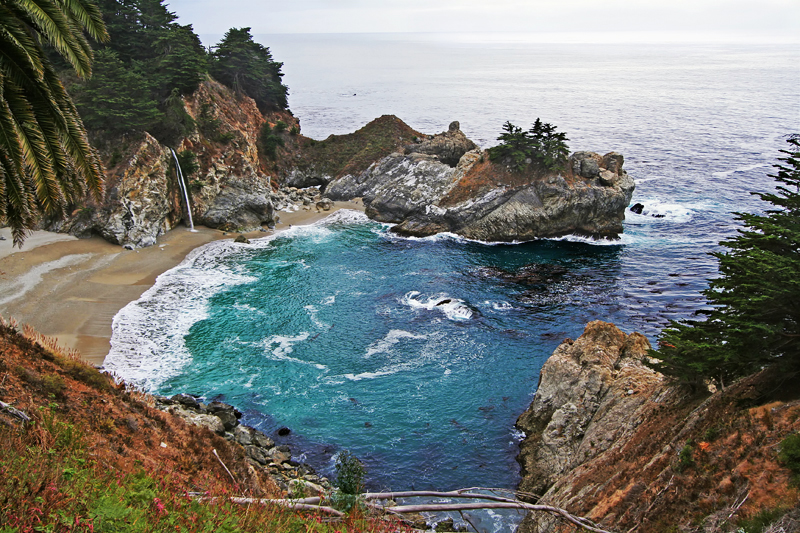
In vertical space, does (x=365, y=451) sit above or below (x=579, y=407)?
below

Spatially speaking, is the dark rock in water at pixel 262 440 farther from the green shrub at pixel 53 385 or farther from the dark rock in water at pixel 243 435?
the green shrub at pixel 53 385

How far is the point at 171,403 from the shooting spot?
2834cm

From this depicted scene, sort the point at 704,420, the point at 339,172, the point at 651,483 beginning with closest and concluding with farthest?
the point at 651,483 < the point at 704,420 < the point at 339,172

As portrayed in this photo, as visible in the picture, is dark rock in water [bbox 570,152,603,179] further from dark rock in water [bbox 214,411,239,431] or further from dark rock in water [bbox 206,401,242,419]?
dark rock in water [bbox 214,411,239,431]

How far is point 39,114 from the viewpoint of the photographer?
12.7m

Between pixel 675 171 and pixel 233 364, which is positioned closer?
pixel 233 364

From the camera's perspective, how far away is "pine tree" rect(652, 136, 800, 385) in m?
15.9

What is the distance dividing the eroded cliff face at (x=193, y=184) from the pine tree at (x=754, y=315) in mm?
46004

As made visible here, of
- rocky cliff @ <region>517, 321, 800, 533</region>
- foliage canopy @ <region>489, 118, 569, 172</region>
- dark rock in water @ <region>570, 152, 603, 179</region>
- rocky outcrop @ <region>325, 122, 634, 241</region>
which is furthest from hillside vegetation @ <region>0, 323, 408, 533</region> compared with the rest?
dark rock in water @ <region>570, 152, 603, 179</region>

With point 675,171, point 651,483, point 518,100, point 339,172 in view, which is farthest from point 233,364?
point 518,100

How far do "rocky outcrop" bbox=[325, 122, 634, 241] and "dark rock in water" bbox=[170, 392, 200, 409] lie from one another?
35.6 m

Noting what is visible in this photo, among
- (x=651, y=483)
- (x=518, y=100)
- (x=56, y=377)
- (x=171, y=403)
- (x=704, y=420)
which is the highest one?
(x=518, y=100)

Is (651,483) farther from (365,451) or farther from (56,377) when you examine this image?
(56,377)

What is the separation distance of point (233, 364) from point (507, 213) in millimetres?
35970
